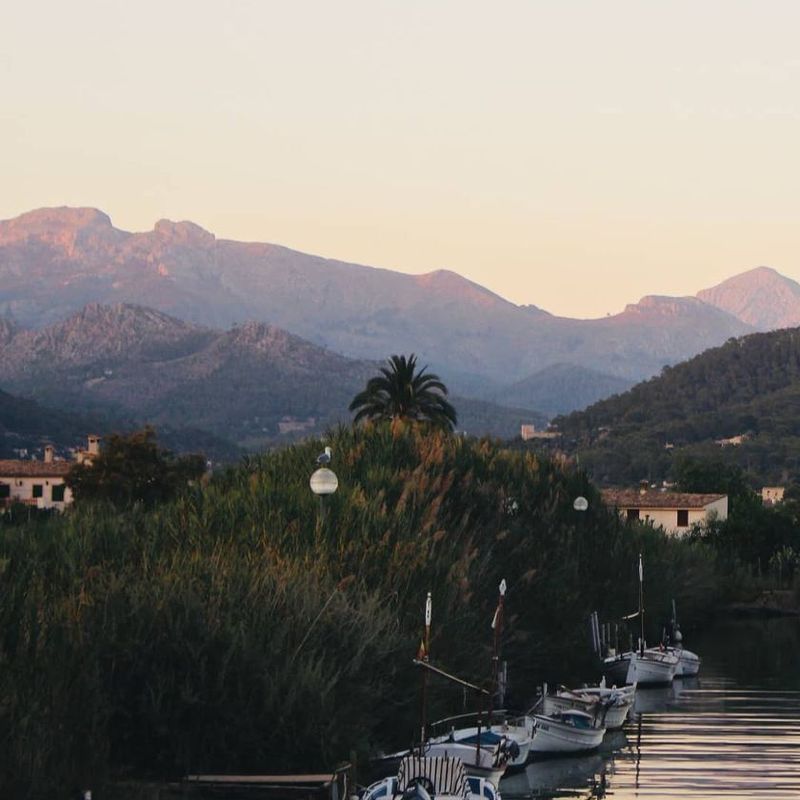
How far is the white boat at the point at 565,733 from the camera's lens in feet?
156

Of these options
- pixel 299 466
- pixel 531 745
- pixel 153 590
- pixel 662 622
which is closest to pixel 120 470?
pixel 662 622

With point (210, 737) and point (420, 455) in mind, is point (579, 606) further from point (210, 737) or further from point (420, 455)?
point (210, 737)

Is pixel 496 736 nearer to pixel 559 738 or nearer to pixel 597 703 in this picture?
pixel 559 738

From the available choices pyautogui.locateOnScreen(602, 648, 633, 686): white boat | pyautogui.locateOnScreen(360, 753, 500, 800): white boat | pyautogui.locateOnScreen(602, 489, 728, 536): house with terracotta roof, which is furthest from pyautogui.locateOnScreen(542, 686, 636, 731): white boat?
pyautogui.locateOnScreen(602, 489, 728, 536): house with terracotta roof

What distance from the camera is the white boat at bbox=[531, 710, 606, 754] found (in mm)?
47625

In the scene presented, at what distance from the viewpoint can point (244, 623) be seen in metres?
35.0

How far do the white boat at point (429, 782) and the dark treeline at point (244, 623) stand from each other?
2.05 metres

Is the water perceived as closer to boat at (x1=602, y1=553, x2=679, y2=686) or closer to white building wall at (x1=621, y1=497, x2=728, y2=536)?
boat at (x1=602, y1=553, x2=679, y2=686)

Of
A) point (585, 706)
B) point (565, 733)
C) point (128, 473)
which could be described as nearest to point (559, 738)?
point (565, 733)

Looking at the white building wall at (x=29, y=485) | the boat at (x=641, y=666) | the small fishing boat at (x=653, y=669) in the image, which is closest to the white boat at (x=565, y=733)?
the boat at (x=641, y=666)

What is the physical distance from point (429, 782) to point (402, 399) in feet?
181

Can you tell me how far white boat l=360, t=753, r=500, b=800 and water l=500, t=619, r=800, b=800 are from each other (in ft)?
24.2

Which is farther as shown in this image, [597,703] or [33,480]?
[33,480]

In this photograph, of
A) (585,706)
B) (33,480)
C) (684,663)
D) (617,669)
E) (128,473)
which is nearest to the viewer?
(585,706)
